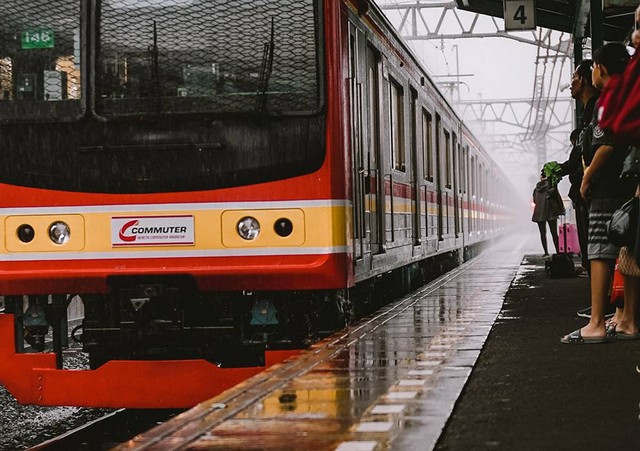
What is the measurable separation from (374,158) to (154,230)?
240cm

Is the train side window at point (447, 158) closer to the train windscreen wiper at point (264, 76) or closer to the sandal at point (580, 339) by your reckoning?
the sandal at point (580, 339)

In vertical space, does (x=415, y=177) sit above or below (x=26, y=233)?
above

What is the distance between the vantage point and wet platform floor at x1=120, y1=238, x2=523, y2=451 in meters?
4.05

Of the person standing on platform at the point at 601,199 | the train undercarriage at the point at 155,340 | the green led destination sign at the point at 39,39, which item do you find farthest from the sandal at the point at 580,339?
the green led destination sign at the point at 39,39

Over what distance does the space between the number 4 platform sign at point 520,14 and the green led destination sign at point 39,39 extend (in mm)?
8677

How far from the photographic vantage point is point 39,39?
684 centimetres

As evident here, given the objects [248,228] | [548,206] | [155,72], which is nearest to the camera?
[248,228]

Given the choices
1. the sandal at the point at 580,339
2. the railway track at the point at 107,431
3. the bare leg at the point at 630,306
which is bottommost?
the railway track at the point at 107,431

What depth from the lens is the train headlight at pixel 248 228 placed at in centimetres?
659

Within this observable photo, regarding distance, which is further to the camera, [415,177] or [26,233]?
[415,177]

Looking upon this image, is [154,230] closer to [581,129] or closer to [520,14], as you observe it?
[581,129]

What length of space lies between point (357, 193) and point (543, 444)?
373 centimetres

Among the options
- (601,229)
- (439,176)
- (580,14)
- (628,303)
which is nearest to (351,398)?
(601,229)

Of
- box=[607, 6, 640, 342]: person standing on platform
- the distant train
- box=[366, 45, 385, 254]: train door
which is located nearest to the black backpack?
box=[366, 45, 385, 254]: train door
